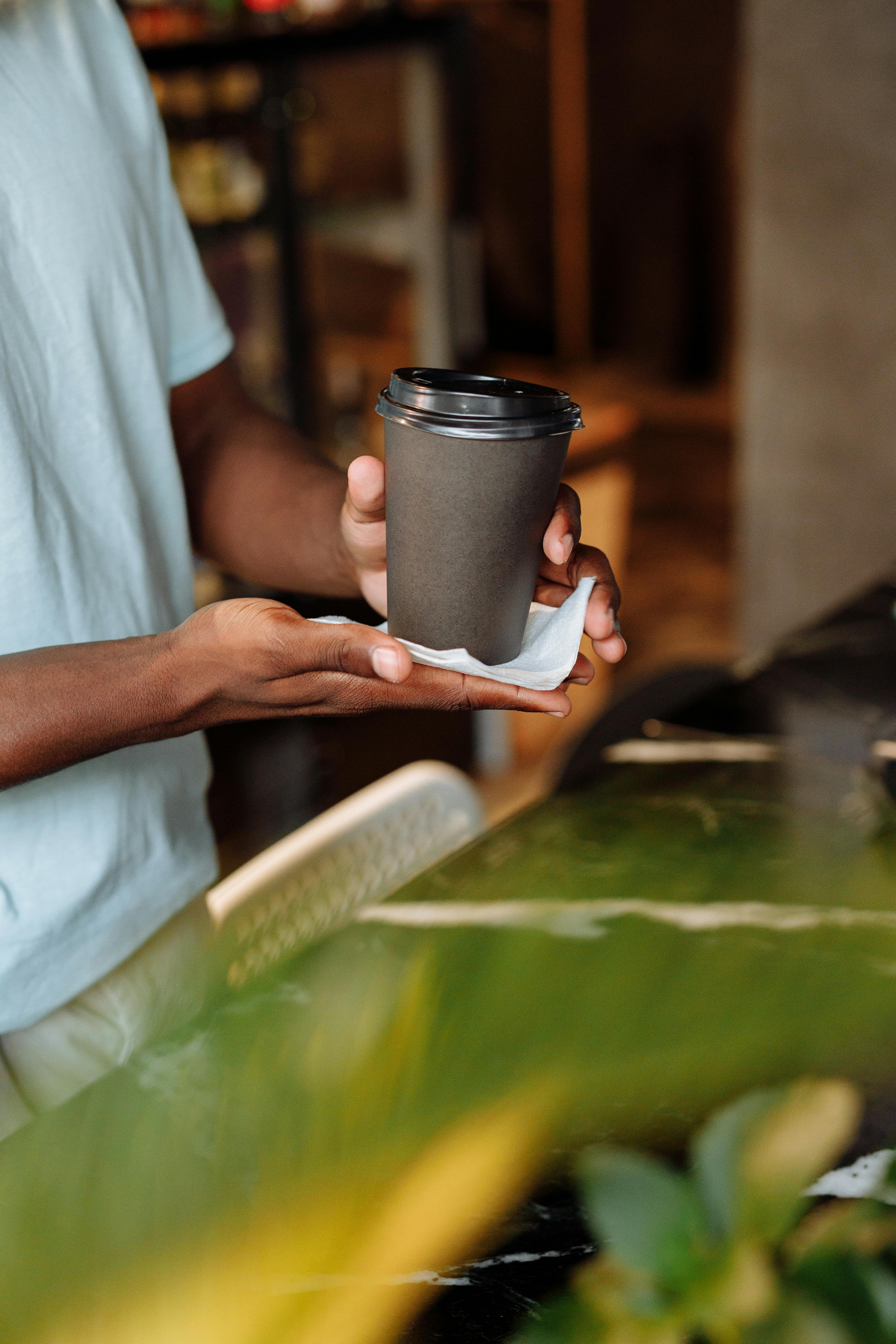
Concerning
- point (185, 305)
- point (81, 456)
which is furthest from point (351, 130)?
point (81, 456)

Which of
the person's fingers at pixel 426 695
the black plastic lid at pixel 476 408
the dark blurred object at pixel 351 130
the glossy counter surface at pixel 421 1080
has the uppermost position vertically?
the dark blurred object at pixel 351 130

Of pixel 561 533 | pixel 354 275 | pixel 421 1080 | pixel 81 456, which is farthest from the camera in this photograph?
pixel 354 275

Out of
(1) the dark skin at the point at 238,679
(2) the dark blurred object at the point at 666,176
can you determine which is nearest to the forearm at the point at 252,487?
(1) the dark skin at the point at 238,679

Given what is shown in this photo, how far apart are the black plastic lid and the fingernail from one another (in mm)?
141

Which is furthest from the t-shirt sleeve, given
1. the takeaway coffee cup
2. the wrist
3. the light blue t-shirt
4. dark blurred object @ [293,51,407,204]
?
dark blurred object @ [293,51,407,204]

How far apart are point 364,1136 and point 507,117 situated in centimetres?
728

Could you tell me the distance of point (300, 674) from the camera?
78 cm

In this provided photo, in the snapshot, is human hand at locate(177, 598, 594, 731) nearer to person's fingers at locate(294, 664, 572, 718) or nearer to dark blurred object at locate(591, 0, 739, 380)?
person's fingers at locate(294, 664, 572, 718)

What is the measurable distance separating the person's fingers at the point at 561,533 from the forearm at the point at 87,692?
267 millimetres

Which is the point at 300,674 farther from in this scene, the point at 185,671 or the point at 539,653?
the point at 539,653

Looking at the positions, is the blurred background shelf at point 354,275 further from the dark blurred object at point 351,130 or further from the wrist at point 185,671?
the wrist at point 185,671

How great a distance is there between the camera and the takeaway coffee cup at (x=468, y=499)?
78cm

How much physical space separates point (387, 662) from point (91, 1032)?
18.1 inches

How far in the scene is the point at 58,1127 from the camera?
735 millimetres
